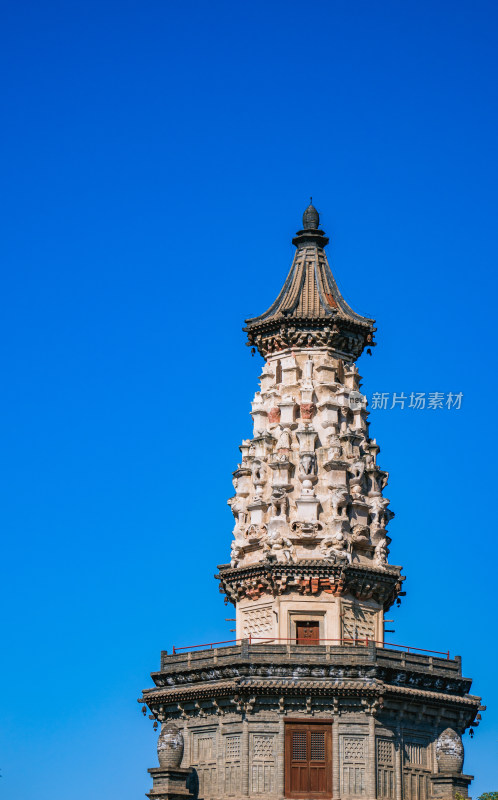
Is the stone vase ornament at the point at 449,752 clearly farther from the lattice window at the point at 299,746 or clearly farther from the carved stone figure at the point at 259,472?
A: the carved stone figure at the point at 259,472

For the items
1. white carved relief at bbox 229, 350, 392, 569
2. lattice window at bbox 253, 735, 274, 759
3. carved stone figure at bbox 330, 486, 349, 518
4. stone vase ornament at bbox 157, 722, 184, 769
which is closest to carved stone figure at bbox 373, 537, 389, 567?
white carved relief at bbox 229, 350, 392, 569

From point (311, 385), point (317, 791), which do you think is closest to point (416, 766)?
point (317, 791)

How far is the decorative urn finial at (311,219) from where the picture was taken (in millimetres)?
90125

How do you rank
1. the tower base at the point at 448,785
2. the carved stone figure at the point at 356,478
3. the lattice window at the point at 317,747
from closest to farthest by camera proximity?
the lattice window at the point at 317,747 < the tower base at the point at 448,785 < the carved stone figure at the point at 356,478

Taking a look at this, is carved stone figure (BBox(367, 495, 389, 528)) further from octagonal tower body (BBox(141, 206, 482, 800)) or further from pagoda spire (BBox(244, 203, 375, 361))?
pagoda spire (BBox(244, 203, 375, 361))

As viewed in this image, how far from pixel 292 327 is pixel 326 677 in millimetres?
19909

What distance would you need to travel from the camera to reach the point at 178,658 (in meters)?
80.4

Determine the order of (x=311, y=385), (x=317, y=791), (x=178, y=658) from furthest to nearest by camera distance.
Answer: (x=311, y=385)
(x=178, y=658)
(x=317, y=791)

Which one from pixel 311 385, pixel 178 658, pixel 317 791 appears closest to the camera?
pixel 317 791

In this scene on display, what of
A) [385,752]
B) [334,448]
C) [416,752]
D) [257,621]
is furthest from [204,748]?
[334,448]

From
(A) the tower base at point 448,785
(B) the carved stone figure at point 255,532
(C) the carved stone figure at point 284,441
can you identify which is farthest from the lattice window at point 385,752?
(C) the carved stone figure at point 284,441

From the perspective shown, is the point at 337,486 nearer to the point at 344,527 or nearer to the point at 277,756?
the point at 344,527

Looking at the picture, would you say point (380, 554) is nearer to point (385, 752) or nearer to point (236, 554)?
point (236, 554)

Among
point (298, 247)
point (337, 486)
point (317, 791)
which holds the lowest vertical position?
point (317, 791)
